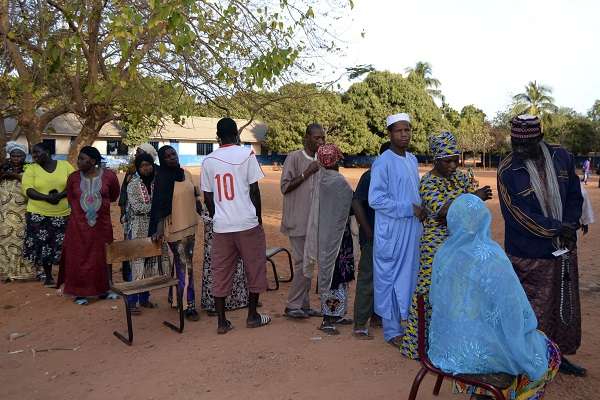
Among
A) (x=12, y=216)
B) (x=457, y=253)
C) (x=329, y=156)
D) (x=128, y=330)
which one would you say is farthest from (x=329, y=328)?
(x=12, y=216)

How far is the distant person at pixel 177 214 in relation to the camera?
531 cm

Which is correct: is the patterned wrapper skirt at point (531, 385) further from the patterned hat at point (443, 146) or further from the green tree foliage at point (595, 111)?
the green tree foliage at point (595, 111)

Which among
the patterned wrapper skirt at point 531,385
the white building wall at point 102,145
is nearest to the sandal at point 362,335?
the patterned wrapper skirt at point 531,385

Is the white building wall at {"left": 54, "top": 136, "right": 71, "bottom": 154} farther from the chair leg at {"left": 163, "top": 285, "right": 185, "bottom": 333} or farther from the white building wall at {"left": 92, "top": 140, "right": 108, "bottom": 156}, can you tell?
the chair leg at {"left": 163, "top": 285, "right": 185, "bottom": 333}

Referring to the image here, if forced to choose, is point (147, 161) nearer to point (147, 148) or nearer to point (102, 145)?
point (147, 148)

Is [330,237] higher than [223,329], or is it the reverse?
[330,237]

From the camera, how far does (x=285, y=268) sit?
8250mm

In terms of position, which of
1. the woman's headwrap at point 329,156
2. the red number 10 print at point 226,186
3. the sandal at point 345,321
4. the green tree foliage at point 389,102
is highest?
the green tree foliage at point 389,102

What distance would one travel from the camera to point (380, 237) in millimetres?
4297

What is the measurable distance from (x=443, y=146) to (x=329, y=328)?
79.0 inches

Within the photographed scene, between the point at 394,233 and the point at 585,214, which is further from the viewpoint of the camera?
the point at 394,233

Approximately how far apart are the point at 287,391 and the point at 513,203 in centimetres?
209

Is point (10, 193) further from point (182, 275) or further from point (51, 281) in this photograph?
point (182, 275)

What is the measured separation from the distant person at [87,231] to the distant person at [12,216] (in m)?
1.49
